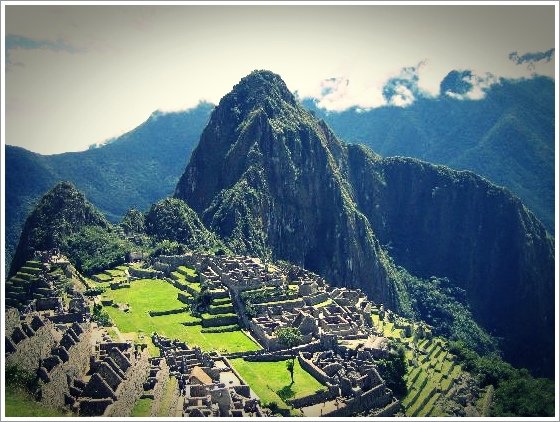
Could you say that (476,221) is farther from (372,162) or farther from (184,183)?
(184,183)

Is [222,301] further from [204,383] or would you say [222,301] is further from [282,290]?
[204,383]

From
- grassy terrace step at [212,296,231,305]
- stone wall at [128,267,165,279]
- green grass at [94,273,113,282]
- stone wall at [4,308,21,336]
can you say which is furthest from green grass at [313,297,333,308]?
stone wall at [4,308,21,336]

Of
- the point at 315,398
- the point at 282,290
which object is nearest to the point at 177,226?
the point at 282,290

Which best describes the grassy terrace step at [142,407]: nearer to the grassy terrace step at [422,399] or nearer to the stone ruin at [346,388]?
the stone ruin at [346,388]

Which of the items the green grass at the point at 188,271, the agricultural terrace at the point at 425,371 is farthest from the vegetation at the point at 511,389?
the green grass at the point at 188,271

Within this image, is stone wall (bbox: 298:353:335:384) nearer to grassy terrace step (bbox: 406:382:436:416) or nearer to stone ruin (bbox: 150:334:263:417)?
stone ruin (bbox: 150:334:263:417)

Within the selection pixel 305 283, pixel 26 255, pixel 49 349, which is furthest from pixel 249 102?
pixel 49 349
